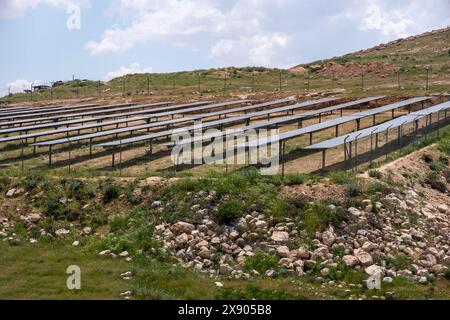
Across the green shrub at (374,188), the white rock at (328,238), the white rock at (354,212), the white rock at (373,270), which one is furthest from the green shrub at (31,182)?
the white rock at (373,270)

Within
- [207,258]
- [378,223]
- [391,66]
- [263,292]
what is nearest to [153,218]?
[207,258]

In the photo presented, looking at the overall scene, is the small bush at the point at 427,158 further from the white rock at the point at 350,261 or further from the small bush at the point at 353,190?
the white rock at the point at 350,261

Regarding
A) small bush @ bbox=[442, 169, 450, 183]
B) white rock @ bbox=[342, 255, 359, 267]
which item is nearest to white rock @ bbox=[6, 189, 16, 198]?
white rock @ bbox=[342, 255, 359, 267]

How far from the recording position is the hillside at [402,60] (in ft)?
168

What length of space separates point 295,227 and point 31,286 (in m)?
6.60

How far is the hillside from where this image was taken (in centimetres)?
5119

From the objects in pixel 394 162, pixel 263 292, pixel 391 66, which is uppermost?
pixel 391 66

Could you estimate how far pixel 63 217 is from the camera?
17516mm

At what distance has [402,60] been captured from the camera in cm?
5884

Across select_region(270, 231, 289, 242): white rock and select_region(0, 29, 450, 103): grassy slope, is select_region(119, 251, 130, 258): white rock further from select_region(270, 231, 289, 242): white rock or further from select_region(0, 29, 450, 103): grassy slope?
select_region(0, 29, 450, 103): grassy slope

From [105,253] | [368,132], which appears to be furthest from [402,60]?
[105,253]

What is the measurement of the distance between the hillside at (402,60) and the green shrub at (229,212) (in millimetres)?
35433

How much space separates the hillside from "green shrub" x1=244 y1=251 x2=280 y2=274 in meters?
37.0
